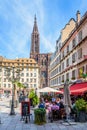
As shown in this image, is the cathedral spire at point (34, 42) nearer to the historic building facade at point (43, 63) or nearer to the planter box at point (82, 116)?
the historic building facade at point (43, 63)

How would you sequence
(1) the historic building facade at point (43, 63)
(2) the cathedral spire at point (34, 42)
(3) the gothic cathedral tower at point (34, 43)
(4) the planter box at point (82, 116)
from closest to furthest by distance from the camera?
1. (4) the planter box at point (82, 116)
2. (1) the historic building facade at point (43, 63)
3. (3) the gothic cathedral tower at point (34, 43)
4. (2) the cathedral spire at point (34, 42)

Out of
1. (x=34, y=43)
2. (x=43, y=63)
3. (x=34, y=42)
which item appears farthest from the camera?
(x=34, y=42)

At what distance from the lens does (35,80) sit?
5030 inches

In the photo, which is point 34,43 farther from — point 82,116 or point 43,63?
point 82,116

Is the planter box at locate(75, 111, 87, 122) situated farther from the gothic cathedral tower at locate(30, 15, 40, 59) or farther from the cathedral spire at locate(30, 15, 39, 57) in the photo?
the cathedral spire at locate(30, 15, 39, 57)

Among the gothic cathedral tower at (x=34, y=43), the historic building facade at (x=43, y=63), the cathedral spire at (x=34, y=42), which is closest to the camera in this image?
the historic building facade at (x=43, y=63)

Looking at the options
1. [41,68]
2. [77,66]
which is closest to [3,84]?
[41,68]

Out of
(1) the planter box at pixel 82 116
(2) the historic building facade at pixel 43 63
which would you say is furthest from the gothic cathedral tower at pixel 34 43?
(1) the planter box at pixel 82 116

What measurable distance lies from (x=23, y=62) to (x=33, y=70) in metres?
6.15

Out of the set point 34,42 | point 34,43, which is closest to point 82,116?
point 34,43

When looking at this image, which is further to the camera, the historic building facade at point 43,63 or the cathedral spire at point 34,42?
the cathedral spire at point 34,42

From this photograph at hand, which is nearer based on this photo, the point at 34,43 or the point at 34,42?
the point at 34,43

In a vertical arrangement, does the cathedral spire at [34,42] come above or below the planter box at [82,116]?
above

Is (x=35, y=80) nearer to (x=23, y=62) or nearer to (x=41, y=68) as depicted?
(x=23, y=62)
